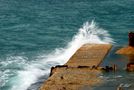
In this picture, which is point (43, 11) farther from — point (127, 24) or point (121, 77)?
point (121, 77)

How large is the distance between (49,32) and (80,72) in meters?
28.3

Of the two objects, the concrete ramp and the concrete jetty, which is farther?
the concrete ramp

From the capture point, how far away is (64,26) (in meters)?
61.1

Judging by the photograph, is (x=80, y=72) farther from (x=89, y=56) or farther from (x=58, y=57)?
(x=58, y=57)

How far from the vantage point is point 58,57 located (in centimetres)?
4325

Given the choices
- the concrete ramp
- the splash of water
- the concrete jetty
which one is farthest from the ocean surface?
the concrete ramp

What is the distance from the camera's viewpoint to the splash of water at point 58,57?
35.3 meters

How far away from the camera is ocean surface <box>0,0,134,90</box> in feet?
123

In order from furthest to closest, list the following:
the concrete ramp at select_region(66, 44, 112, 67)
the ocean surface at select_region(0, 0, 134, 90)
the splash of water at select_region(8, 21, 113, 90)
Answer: the ocean surface at select_region(0, 0, 134, 90), the splash of water at select_region(8, 21, 113, 90), the concrete ramp at select_region(66, 44, 112, 67)

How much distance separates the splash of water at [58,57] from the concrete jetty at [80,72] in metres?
3.96

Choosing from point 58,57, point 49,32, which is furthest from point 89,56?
point 49,32

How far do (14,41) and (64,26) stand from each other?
11.0 metres

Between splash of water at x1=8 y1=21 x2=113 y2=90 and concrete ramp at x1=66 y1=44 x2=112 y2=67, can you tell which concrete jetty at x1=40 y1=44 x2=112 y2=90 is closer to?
concrete ramp at x1=66 y1=44 x2=112 y2=67

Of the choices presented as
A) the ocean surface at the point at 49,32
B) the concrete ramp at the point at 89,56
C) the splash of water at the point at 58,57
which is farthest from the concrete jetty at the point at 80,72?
the splash of water at the point at 58,57
